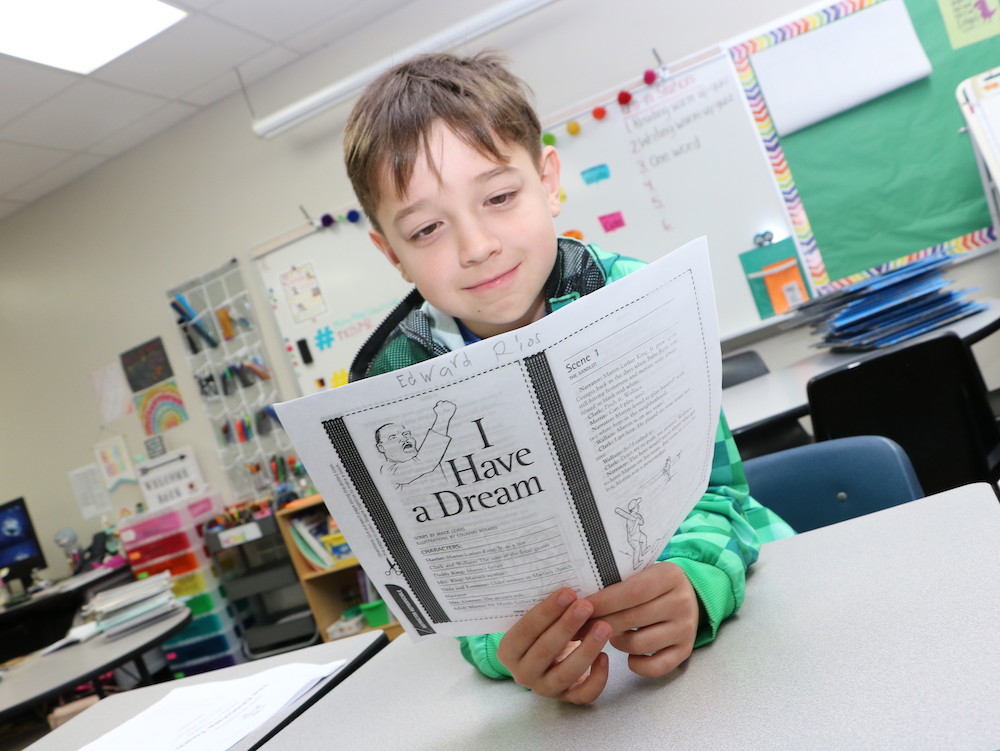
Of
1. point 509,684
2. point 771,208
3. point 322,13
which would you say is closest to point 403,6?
point 322,13

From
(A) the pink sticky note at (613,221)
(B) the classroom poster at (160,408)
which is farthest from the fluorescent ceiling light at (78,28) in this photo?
(A) the pink sticky note at (613,221)

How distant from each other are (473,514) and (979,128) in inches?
111

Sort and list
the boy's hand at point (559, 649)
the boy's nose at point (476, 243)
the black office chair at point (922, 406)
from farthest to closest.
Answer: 1. the black office chair at point (922, 406)
2. the boy's nose at point (476, 243)
3. the boy's hand at point (559, 649)

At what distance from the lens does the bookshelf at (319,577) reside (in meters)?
3.53

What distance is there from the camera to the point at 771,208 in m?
3.25

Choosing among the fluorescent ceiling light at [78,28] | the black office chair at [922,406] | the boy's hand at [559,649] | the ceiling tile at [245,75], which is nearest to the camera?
the boy's hand at [559,649]

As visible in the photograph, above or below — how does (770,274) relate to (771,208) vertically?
below

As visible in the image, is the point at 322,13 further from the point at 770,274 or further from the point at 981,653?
the point at 981,653

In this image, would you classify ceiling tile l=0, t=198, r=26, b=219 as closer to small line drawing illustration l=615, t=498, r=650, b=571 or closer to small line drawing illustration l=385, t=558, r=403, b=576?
small line drawing illustration l=385, t=558, r=403, b=576

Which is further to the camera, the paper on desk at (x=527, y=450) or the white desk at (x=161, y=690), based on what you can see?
the white desk at (x=161, y=690)

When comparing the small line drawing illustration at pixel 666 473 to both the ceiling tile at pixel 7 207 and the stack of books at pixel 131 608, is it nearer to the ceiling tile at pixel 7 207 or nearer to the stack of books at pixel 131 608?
the stack of books at pixel 131 608

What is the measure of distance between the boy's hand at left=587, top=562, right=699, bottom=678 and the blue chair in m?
0.56

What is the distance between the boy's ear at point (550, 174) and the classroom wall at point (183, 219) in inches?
103

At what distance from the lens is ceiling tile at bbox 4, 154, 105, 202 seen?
13.6 feet
